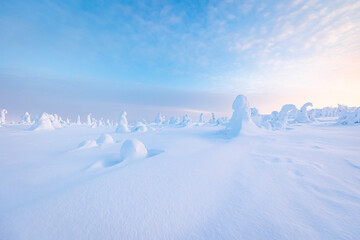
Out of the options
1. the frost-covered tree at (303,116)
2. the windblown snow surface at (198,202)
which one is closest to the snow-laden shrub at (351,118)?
the frost-covered tree at (303,116)

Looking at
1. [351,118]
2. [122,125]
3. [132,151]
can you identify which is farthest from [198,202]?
[122,125]

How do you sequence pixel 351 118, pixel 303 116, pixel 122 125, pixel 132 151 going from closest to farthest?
1. pixel 132 151
2. pixel 351 118
3. pixel 303 116
4. pixel 122 125

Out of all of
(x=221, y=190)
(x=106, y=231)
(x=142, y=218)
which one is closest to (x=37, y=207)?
(x=106, y=231)

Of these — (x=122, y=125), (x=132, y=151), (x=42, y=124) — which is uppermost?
(x=42, y=124)

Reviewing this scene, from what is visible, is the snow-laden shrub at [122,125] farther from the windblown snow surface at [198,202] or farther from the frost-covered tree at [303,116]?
the frost-covered tree at [303,116]

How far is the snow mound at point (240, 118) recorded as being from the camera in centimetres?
823

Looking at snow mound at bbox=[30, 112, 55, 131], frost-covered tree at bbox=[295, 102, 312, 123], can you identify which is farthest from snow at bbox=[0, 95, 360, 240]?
snow mound at bbox=[30, 112, 55, 131]

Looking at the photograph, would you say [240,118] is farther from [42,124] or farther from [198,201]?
[42,124]

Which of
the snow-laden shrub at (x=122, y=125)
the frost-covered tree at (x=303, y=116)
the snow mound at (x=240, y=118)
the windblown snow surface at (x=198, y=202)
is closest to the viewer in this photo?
the windblown snow surface at (x=198, y=202)

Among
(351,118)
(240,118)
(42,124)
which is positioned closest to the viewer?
(240,118)

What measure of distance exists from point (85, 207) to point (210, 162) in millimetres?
3113

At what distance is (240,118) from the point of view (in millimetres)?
8570

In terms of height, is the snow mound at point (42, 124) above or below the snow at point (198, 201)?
above

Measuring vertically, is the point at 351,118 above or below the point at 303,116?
below
